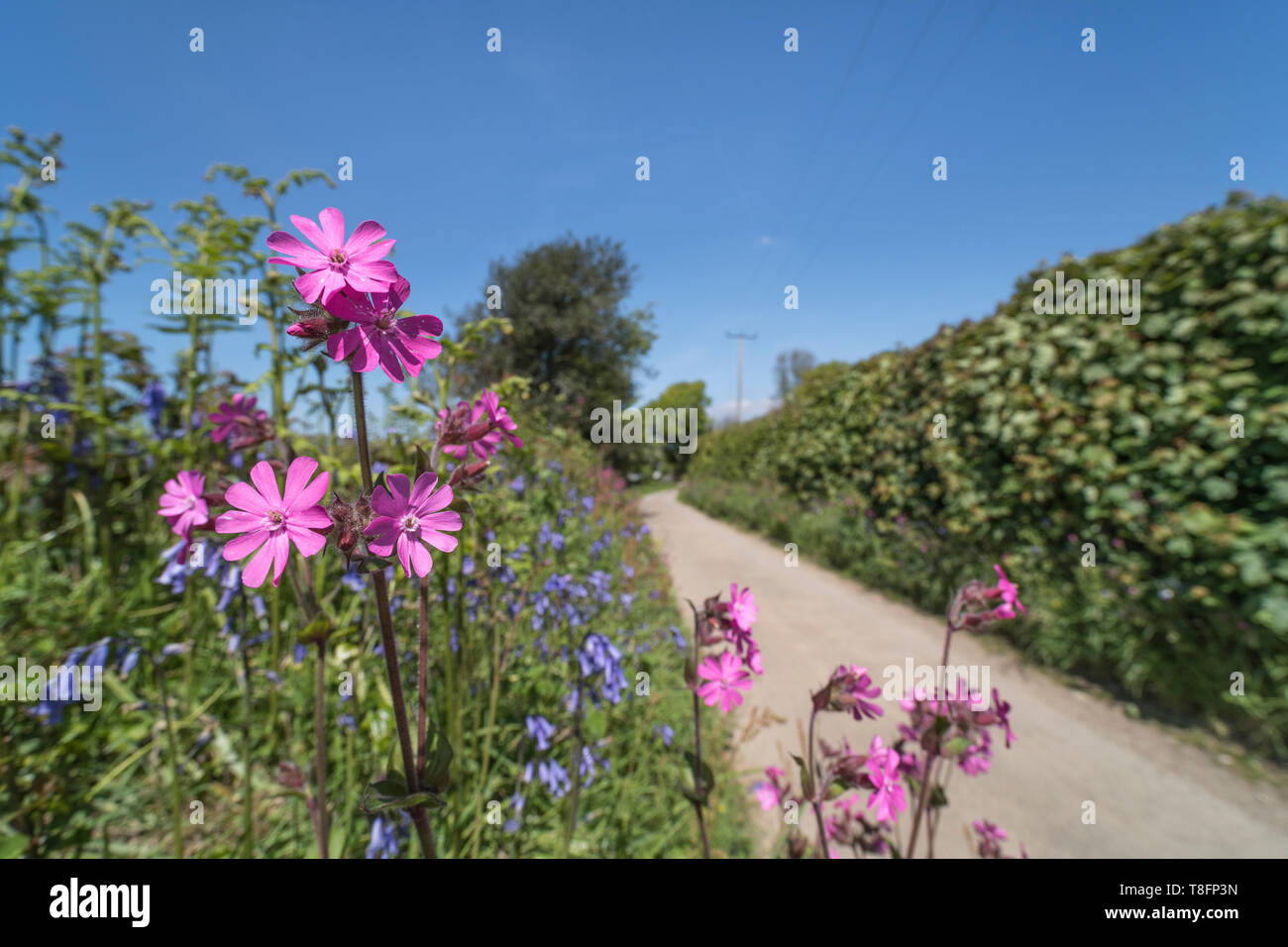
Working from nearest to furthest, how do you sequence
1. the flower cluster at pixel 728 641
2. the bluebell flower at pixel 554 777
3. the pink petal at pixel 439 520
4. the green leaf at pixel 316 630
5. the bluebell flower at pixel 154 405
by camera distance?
the pink petal at pixel 439 520 → the green leaf at pixel 316 630 → the flower cluster at pixel 728 641 → the bluebell flower at pixel 554 777 → the bluebell flower at pixel 154 405

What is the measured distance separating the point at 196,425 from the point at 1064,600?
6.86 metres

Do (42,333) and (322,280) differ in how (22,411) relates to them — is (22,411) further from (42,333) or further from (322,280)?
(322,280)

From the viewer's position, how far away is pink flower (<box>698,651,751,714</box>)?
1153 mm

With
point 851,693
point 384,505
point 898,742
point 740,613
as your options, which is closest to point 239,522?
point 384,505

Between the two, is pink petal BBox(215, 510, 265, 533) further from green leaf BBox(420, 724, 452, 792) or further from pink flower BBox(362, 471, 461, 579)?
green leaf BBox(420, 724, 452, 792)

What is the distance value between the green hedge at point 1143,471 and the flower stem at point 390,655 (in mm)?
5084

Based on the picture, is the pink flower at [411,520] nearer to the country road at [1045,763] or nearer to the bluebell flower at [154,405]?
the country road at [1045,763]

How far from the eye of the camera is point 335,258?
0.62 metres

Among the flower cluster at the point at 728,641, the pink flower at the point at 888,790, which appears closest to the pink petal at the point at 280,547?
the flower cluster at the point at 728,641

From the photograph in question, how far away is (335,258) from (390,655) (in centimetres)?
53

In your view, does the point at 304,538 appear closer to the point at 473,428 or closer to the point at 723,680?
the point at 473,428

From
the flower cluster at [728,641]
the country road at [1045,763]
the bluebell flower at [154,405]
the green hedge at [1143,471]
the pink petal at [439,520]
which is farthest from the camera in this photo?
the green hedge at [1143,471]

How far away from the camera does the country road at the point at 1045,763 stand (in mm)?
2607

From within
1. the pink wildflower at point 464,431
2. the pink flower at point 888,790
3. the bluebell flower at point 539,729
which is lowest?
the bluebell flower at point 539,729
